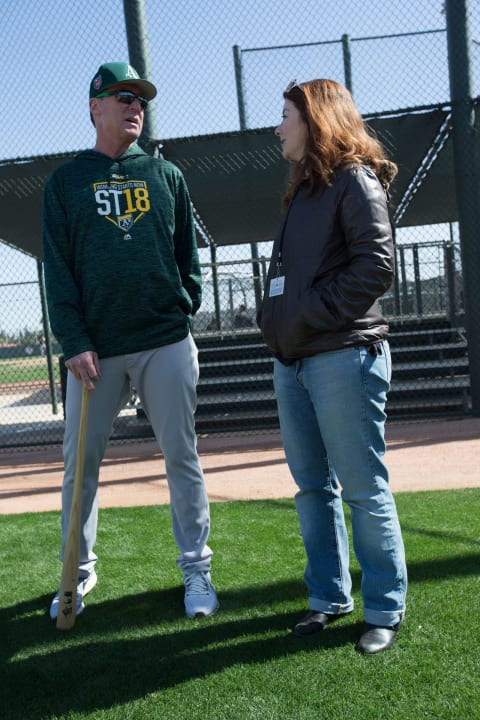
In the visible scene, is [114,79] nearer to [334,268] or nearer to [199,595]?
[334,268]

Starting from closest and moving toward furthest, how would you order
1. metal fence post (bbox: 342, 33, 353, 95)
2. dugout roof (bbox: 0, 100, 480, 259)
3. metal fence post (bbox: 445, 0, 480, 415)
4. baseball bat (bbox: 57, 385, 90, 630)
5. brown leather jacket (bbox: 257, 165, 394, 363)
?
brown leather jacket (bbox: 257, 165, 394, 363) < baseball bat (bbox: 57, 385, 90, 630) < metal fence post (bbox: 445, 0, 480, 415) < dugout roof (bbox: 0, 100, 480, 259) < metal fence post (bbox: 342, 33, 353, 95)

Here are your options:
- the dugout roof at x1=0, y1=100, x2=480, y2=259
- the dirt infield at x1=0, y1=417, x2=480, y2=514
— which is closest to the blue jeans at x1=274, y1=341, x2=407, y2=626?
the dirt infield at x1=0, y1=417, x2=480, y2=514

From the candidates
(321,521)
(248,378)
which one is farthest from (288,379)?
(248,378)

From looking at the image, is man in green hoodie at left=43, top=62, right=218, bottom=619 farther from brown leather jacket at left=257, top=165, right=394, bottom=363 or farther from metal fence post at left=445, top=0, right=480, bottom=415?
metal fence post at left=445, top=0, right=480, bottom=415

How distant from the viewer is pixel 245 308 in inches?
425

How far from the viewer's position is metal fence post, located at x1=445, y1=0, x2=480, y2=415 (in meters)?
7.02

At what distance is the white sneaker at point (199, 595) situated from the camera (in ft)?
9.05

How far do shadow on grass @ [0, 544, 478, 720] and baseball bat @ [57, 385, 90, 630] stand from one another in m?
0.07

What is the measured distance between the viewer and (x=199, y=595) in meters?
2.81

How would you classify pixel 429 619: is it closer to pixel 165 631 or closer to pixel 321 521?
pixel 321 521

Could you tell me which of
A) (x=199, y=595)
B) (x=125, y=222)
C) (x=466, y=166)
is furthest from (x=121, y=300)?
(x=466, y=166)

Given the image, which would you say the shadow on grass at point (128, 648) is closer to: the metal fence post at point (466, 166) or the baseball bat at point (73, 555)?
the baseball bat at point (73, 555)

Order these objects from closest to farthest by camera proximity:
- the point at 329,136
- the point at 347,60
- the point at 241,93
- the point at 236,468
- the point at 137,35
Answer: the point at 329,136, the point at 236,468, the point at 137,35, the point at 347,60, the point at 241,93

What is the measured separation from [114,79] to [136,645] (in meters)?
2.15
